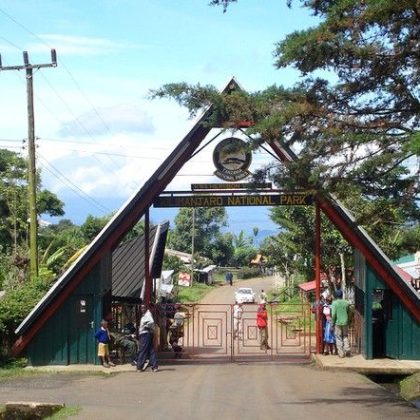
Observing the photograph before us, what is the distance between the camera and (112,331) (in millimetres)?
21391

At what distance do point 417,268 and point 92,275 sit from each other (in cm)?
1920

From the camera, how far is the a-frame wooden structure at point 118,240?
64.8 feet

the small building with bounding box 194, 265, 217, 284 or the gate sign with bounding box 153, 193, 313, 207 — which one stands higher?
the small building with bounding box 194, 265, 217, 284

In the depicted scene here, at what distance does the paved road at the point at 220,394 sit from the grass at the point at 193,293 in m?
43.7

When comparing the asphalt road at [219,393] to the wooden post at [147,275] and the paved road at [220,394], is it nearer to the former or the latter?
the paved road at [220,394]

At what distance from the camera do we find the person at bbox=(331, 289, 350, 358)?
19.8 metres

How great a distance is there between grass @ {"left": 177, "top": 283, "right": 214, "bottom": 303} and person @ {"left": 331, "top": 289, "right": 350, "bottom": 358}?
4227 centimetres

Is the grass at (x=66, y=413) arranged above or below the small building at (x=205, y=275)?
below

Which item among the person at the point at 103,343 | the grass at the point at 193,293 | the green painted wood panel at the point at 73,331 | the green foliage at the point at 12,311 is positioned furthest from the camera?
the grass at the point at 193,293

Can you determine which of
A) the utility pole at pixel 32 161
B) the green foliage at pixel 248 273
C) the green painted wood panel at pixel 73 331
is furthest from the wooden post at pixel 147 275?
the green foliage at pixel 248 273

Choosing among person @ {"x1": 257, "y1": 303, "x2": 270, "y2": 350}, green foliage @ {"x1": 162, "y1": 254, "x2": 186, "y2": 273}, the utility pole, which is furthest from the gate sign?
green foliage @ {"x1": 162, "y1": 254, "x2": 186, "y2": 273}

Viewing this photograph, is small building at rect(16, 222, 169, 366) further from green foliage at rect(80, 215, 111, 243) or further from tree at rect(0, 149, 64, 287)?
green foliage at rect(80, 215, 111, 243)

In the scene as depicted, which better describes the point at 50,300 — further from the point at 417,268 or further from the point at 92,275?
the point at 417,268

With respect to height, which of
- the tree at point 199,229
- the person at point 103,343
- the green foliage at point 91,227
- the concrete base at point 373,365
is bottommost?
the concrete base at point 373,365
